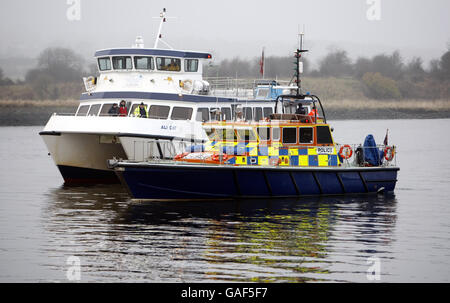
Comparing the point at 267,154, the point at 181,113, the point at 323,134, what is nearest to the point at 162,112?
the point at 181,113

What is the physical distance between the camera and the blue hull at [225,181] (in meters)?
20.4

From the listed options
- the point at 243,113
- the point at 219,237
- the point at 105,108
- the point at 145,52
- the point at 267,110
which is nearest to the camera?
the point at 219,237

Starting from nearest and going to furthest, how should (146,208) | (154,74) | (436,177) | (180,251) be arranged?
1. (180,251)
2. (146,208)
3. (154,74)
4. (436,177)

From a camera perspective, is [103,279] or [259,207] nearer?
[103,279]

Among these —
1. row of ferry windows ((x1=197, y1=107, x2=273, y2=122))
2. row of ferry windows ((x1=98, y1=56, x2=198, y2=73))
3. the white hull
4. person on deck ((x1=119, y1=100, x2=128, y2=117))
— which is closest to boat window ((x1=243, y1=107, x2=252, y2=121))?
row of ferry windows ((x1=197, y1=107, x2=273, y2=122))

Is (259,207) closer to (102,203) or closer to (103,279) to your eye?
(102,203)

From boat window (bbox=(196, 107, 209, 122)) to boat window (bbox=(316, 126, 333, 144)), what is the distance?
6.37 meters

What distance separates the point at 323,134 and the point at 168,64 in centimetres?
827

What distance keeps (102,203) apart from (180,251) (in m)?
7.49

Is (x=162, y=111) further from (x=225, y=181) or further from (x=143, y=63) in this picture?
(x=225, y=181)

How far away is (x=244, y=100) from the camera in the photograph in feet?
95.7

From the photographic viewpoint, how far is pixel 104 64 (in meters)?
28.2

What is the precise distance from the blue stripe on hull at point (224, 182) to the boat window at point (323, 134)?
91 cm

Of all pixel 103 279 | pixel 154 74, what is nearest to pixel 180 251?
pixel 103 279
